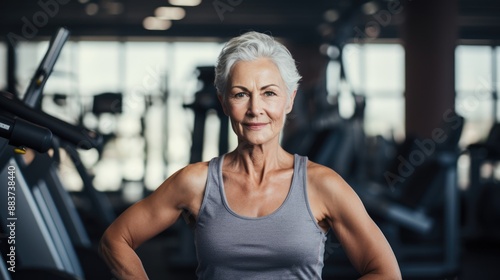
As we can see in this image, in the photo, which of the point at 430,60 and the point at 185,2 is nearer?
the point at 430,60

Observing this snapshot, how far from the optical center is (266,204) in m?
0.99

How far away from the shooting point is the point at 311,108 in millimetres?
6504

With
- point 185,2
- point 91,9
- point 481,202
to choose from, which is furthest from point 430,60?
point 91,9

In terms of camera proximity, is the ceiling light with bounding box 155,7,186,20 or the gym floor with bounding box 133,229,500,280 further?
the ceiling light with bounding box 155,7,186,20

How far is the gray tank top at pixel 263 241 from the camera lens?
3.14 feet

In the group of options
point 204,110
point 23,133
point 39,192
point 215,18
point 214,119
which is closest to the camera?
point 23,133

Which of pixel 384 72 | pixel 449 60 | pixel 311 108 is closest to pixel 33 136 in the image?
pixel 311 108

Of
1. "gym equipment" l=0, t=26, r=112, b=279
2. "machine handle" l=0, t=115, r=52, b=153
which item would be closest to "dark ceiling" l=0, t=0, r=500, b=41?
"gym equipment" l=0, t=26, r=112, b=279

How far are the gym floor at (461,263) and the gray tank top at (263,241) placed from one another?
2953 millimetres

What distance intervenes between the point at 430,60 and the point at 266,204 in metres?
6.71

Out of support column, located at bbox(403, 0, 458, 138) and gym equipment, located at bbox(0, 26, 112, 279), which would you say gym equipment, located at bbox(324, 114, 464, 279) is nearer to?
gym equipment, located at bbox(0, 26, 112, 279)

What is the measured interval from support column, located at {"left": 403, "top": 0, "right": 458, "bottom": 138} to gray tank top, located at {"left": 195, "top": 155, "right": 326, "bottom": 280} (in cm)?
657

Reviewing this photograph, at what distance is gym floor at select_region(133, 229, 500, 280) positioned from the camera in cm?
397

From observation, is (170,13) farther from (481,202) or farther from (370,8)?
(481,202)
